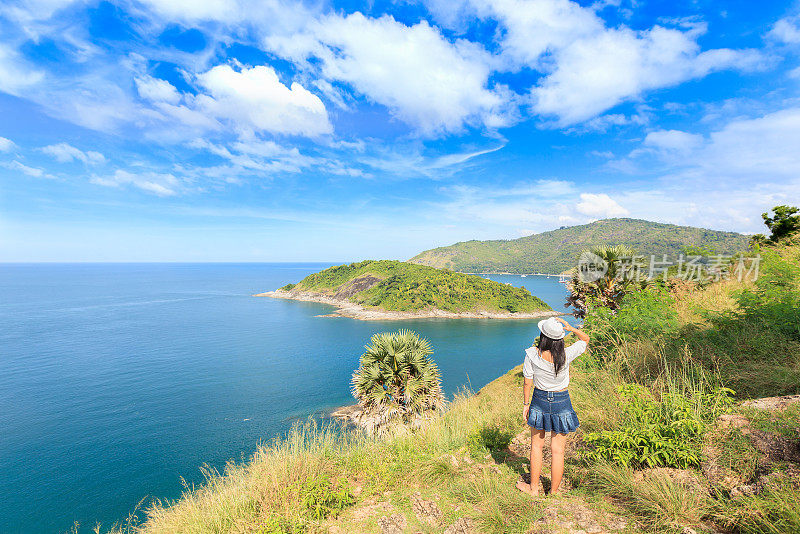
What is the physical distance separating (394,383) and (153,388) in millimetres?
47797

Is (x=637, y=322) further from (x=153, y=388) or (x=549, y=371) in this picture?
(x=153, y=388)

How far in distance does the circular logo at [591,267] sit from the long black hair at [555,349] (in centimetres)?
1959

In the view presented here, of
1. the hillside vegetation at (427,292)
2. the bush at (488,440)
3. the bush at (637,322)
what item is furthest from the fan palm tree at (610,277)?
the hillside vegetation at (427,292)

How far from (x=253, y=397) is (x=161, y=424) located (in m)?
10.3

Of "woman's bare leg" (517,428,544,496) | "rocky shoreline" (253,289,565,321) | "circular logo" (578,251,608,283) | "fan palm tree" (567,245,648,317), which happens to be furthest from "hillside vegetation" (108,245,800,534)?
"rocky shoreline" (253,289,565,321)

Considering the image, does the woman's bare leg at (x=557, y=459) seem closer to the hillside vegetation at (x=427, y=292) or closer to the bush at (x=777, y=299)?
the bush at (x=777, y=299)

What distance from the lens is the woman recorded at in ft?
12.8

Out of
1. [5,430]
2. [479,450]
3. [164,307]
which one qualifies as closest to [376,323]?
[5,430]

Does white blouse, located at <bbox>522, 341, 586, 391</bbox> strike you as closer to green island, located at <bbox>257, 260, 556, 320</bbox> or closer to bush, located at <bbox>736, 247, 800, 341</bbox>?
bush, located at <bbox>736, 247, 800, 341</bbox>

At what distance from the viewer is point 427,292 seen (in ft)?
381

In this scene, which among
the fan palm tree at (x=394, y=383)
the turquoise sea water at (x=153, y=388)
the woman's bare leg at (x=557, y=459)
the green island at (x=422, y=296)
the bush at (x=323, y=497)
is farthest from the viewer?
the green island at (x=422, y=296)

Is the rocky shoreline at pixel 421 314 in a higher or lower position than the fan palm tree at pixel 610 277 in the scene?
lower

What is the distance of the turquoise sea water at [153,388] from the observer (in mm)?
27000

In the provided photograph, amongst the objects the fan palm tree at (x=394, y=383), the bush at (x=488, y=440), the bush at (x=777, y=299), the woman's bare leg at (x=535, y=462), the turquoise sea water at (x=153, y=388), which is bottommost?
the turquoise sea water at (x=153, y=388)
